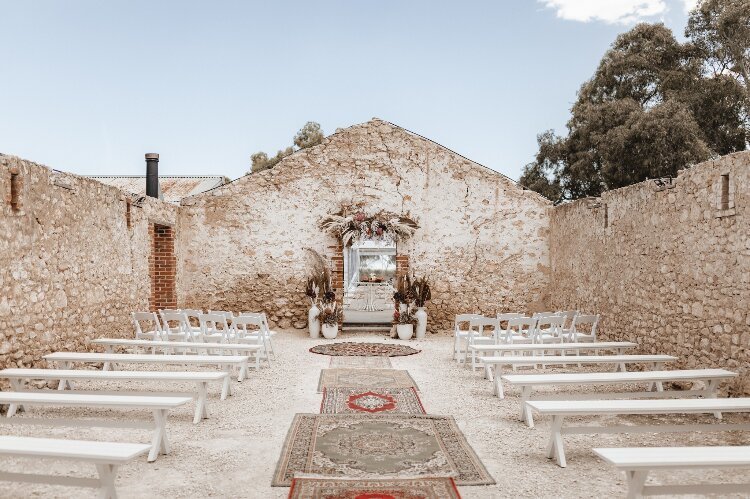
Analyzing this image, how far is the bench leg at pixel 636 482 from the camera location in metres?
3.28

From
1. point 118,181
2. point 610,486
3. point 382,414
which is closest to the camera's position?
point 610,486

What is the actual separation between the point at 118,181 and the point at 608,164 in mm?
14437

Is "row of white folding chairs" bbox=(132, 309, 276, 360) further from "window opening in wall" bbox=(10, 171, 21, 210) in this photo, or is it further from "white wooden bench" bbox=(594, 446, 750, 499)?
"white wooden bench" bbox=(594, 446, 750, 499)

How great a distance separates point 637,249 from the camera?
822 centimetres

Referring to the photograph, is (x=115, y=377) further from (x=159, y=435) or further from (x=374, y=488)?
(x=374, y=488)

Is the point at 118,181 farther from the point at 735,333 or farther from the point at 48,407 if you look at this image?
the point at 735,333

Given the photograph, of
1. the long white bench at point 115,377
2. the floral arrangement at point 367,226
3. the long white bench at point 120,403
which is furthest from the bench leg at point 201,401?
the floral arrangement at point 367,226

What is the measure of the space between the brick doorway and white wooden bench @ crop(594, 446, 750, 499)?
391 inches

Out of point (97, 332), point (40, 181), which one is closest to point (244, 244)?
→ point (97, 332)

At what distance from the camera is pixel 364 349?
33.8ft

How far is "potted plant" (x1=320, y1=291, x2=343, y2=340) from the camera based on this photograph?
11.9 meters

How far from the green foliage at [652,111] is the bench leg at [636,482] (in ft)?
49.2

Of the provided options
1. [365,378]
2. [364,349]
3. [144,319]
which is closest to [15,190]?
[144,319]

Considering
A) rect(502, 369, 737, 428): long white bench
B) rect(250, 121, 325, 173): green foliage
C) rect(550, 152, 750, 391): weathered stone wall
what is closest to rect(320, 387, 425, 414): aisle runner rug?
rect(502, 369, 737, 428): long white bench
